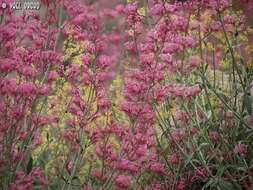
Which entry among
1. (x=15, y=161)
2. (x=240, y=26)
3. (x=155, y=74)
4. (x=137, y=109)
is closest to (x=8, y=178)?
(x=15, y=161)

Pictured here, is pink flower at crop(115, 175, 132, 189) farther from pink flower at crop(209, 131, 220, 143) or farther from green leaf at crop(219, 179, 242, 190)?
pink flower at crop(209, 131, 220, 143)

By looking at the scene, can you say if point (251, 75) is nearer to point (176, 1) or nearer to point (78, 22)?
point (176, 1)

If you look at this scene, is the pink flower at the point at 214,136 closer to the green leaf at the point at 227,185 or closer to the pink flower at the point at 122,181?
the green leaf at the point at 227,185

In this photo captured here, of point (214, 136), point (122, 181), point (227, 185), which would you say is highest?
point (214, 136)

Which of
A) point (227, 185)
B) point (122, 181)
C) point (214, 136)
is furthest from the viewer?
point (214, 136)

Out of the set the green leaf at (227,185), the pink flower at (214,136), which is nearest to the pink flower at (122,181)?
the green leaf at (227,185)

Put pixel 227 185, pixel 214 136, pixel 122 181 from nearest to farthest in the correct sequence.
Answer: pixel 122 181, pixel 227 185, pixel 214 136

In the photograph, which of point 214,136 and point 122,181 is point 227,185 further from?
point 122,181

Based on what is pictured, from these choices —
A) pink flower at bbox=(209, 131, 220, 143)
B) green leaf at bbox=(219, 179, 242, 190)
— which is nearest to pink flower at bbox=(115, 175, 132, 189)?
green leaf at bbox=(219, 179, 242, 190)

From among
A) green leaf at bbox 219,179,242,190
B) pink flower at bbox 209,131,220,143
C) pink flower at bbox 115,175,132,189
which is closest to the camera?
pink flower at bbox 115,175,132,189

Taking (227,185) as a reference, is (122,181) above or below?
above

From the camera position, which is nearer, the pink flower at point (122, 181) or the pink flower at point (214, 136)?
the pink flower at point (122, 181)

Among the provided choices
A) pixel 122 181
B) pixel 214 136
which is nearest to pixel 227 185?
pixel 214 136

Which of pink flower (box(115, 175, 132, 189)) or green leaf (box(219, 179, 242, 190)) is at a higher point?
pink flower (box(115, 175, 132, 189))
